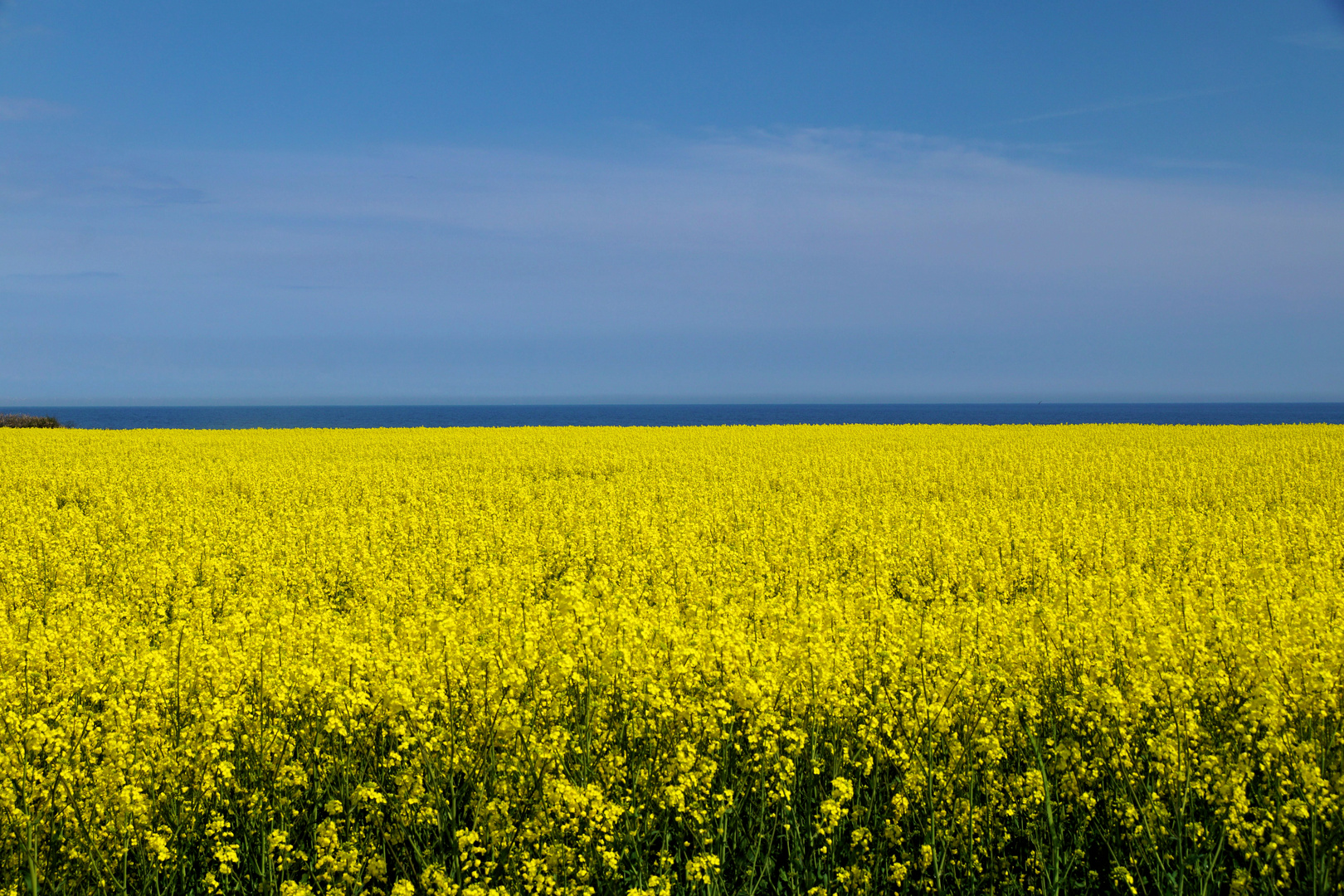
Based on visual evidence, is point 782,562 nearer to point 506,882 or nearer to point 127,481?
point 506,882

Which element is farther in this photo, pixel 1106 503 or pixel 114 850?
pixel 1106 503

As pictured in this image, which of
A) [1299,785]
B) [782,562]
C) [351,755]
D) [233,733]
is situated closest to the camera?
[1299,785]

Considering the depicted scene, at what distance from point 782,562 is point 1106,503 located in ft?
30.8

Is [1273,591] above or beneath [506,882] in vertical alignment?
above

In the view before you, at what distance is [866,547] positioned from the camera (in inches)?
445

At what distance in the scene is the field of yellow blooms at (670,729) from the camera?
12.5ft

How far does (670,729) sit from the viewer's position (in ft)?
15.6

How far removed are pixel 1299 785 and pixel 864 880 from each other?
228 centimetres

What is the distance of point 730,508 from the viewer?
15.0 m

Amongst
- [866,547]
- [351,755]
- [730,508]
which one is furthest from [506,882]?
[730,508]

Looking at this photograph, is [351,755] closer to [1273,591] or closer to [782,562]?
[782,562]

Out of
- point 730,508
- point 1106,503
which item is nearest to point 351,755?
point 730,508

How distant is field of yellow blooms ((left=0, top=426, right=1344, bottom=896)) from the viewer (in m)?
3.81

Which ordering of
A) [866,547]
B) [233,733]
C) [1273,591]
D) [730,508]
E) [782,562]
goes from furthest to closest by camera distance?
[730,508]
[866,547]
[782,562]
[1273,591]
[233,733]
